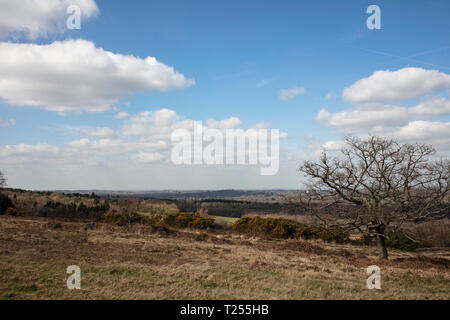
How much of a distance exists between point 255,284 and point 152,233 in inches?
601

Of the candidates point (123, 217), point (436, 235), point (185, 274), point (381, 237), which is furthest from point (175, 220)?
point (436, 235)

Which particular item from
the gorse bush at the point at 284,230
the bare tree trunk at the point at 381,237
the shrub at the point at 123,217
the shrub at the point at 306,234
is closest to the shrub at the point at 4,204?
the shrub at the point at 123,217

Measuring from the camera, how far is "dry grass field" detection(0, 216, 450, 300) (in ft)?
26.1

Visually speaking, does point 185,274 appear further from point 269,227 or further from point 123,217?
point 123,217

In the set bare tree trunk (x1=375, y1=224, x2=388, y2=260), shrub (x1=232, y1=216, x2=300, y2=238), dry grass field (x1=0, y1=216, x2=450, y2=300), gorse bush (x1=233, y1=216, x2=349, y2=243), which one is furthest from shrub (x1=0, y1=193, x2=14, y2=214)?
bare tree trunk (x1=375, y1=224, x2=388, y2=260)

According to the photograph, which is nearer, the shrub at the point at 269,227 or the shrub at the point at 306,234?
the shrub at the point at 269,227

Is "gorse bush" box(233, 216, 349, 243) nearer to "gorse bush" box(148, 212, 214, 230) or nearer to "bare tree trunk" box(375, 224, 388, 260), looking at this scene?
"gorse bush" box(148, 212, 214, 230)

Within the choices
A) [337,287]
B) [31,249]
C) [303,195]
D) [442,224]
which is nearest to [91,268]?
[31,249]

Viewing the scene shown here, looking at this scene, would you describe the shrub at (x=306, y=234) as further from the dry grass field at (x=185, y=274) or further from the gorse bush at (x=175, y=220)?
the dry grass field at (x=185, y=274)

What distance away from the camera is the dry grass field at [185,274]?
796 cm

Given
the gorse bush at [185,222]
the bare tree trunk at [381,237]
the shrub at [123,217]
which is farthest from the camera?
the gorse bush at [185,222]

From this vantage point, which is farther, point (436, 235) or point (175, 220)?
point (175, 220)

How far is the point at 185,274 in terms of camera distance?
10.1m

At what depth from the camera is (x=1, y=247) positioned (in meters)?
12.8
